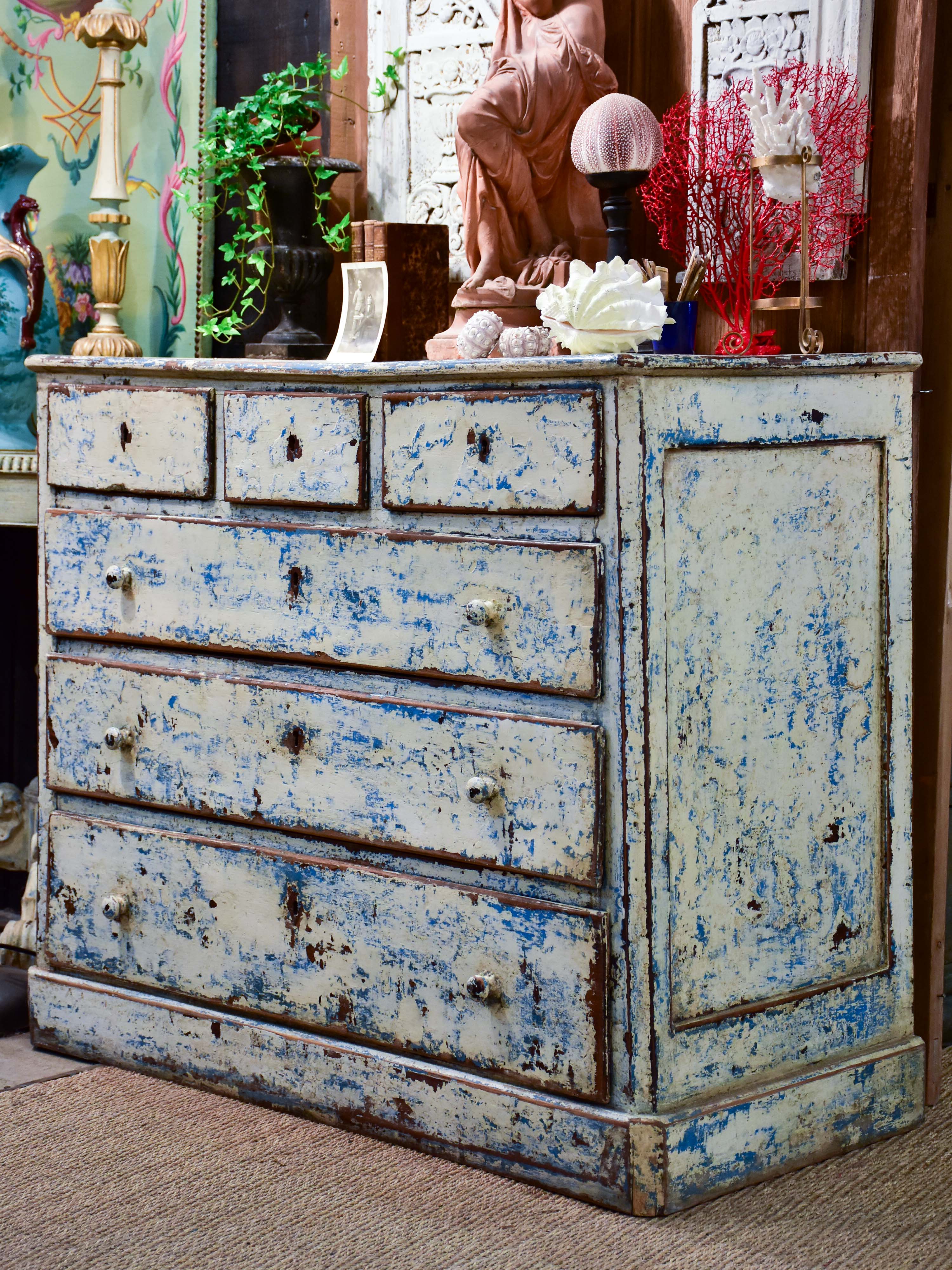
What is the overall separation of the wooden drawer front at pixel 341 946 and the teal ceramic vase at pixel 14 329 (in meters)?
1.10

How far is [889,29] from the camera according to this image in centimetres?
264

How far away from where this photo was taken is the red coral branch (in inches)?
103

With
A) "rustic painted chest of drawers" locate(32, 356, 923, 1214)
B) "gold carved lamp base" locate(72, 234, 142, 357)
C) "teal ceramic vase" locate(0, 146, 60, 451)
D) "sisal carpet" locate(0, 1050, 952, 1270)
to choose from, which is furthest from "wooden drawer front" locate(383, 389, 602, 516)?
"teal ceramic vase" locate(0, 146, 60, 451)

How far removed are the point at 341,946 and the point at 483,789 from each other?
423 millimetres

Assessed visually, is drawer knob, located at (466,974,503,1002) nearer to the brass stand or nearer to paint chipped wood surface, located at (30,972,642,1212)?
paint chipped wood surface, located at (30,972,642,1212)

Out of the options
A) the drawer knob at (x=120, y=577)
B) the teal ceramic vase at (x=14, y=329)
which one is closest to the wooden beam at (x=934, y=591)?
the drawer knob at (x=120, y=577)

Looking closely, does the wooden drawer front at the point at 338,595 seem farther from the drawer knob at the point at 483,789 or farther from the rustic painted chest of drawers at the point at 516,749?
the drawer knob at the point at 483,789

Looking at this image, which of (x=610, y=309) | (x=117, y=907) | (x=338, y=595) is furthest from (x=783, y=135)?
(x=117, y=907)

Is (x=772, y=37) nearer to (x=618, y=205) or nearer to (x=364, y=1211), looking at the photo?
(x=618, y=205)

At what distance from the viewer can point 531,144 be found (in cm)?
294

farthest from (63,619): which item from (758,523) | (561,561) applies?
(758,523)

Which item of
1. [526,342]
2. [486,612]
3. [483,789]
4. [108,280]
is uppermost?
[108,280]

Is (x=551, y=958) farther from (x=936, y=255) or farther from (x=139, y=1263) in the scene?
(x=936, y=255)

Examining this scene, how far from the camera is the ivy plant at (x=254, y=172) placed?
3.27m
